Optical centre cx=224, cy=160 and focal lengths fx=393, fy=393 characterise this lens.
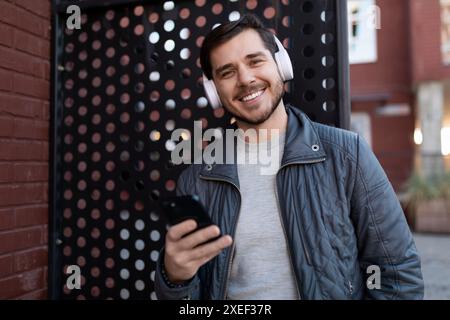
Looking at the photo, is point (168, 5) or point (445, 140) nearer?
point (168, 5)

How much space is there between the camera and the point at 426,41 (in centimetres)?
995

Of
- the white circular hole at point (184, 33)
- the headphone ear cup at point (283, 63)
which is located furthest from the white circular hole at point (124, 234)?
the headphone ear cup at point (283, 63)

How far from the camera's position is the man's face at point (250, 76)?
4.78 feet

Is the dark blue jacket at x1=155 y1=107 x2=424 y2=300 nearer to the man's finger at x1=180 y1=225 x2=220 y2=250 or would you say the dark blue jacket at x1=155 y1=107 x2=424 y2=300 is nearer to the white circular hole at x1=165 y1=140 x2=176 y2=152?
the man's finger at x1=180 y1=225 x2=220 y2=250

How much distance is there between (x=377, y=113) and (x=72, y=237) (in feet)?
33.3

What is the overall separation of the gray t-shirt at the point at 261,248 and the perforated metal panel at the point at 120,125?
0.57 meters

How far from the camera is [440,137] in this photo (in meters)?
9.53

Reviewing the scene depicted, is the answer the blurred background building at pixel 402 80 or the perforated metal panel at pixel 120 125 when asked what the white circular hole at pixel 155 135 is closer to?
the perforated metal panel at pixel 120 125

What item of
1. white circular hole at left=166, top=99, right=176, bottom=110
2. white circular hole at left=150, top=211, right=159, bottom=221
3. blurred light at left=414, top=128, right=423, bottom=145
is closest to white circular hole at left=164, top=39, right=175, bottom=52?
white circular hole at left=166, top=99, right=176, bottom=110

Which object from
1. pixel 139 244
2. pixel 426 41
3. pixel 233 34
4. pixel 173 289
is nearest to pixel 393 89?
pixel 426 41

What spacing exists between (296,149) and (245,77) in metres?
0.32

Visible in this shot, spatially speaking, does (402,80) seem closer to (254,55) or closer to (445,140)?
(445,140)

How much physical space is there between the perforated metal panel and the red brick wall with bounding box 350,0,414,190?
31.4ft
